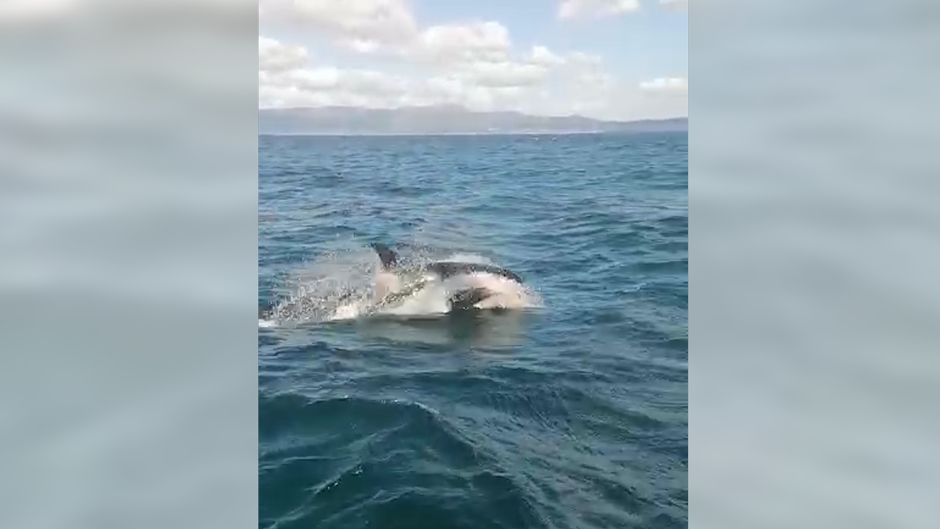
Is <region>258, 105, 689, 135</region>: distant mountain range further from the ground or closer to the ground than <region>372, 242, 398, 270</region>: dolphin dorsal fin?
further from the ground

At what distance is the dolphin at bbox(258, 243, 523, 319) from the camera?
3264mm

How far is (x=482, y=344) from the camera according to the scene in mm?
3070

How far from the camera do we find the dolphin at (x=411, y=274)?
3.26 metres

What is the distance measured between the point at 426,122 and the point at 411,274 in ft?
2.34
